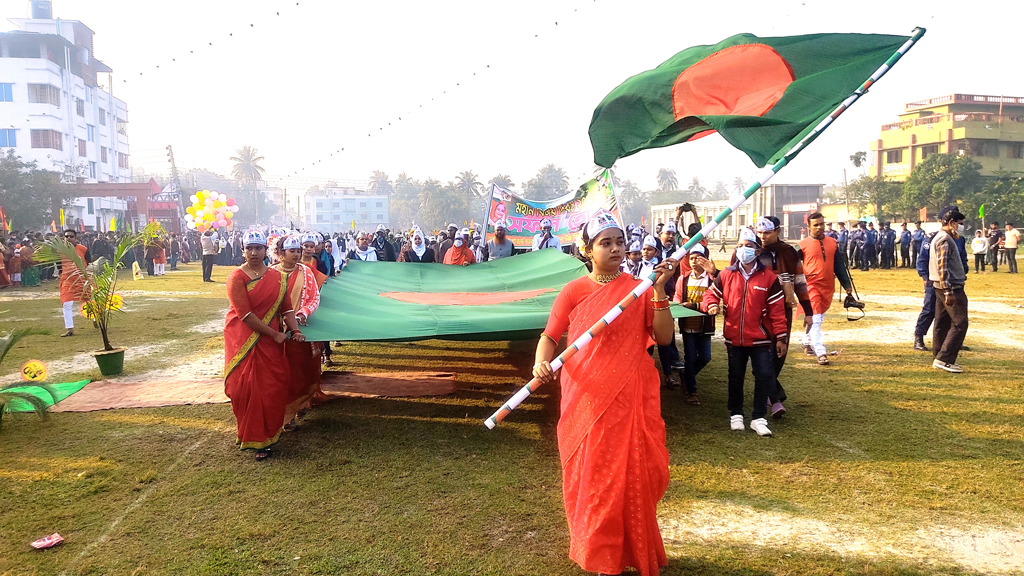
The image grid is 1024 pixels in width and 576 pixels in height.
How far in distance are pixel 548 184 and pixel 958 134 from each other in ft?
223

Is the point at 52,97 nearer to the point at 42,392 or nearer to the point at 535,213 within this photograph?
the point at 535,213

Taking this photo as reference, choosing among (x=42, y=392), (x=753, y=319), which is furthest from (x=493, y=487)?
(x=42, y=392)

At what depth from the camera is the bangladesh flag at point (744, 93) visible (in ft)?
14.5

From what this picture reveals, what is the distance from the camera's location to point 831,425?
596 cm

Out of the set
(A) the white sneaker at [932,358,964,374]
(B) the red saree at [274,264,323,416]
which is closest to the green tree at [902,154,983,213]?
(A) the white sneaker at [932,358,964,374]

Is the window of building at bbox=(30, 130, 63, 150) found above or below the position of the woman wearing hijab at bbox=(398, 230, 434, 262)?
above

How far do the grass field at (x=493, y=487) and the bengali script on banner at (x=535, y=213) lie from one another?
21.9 ft

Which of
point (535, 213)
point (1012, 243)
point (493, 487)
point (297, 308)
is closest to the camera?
point (493, 487)

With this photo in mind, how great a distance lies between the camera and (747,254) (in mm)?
5695

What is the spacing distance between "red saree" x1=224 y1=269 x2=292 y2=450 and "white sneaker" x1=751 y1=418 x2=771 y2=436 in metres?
3.96

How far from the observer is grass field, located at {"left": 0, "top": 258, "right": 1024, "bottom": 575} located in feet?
12.1

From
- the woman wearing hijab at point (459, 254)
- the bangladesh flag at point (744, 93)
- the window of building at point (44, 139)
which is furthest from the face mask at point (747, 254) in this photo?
the window of building at point (44, 139)

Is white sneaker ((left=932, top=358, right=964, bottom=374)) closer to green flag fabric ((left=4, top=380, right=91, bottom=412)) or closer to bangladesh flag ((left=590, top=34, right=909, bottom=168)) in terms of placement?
bangladesh flag ((left=590, top=34, right=909, bottom=168))

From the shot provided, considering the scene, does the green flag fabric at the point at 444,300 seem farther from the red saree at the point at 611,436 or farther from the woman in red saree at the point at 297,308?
the red saree at the point at 611,436
